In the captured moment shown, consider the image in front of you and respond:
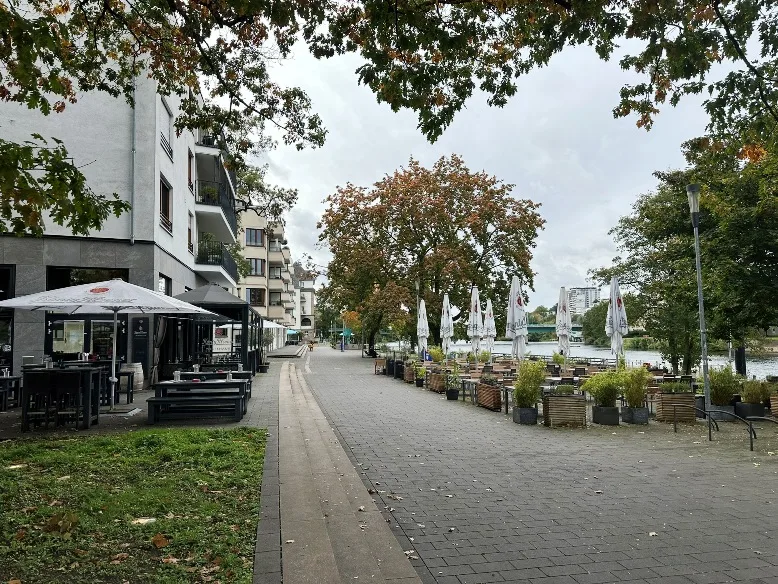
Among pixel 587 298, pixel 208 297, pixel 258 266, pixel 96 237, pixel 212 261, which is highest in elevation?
pixel 258 266

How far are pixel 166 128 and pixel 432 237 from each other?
21148 millimetres

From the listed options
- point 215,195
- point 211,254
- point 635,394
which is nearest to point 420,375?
point 635,394

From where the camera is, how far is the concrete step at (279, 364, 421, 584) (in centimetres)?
395

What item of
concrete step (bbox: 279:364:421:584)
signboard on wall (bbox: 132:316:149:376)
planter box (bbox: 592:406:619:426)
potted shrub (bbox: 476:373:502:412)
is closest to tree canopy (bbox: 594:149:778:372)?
planter box (bbox: 592:406:619:426)

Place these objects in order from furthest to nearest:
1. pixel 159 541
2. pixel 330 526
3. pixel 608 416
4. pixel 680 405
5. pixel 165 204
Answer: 1. pixel 165 204
2. pixel 680 405
3. pixel 608 416
4. pixel 330 526
5. pixel 159 541

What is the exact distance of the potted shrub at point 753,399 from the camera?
1168 centimetres

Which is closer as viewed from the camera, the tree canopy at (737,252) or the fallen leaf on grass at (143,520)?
the fallen leaf on grass at (143,520)

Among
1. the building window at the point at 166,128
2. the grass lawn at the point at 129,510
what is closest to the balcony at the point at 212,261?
the building window at the point at 166,128

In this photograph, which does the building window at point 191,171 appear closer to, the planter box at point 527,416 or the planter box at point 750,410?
the planter box at point 527,416

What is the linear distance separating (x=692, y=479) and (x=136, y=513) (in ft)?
19.6

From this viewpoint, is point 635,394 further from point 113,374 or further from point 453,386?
point 113,374

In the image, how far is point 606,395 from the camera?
11297 millimetres

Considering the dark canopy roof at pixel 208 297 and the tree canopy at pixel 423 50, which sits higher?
the tree canopy at pixel 423 50

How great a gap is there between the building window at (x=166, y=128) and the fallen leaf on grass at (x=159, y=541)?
1731cm
